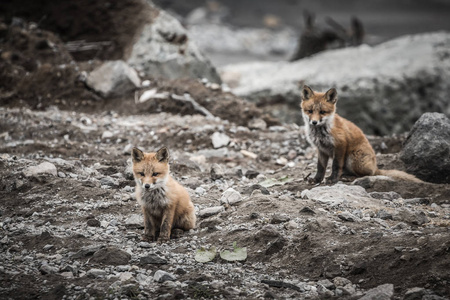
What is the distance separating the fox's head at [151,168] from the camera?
16.9 feet

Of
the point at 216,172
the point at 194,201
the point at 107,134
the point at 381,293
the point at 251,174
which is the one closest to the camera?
the point at 381,293

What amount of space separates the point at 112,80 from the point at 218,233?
6.73m

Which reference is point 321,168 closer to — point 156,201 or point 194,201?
point 194,201

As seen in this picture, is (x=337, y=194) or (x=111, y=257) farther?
(x=337, y=194)

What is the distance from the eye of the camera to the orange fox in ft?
22.6

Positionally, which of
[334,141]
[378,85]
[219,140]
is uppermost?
[378,85]

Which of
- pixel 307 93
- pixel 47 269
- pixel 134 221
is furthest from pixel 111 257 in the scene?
pixel 307 93

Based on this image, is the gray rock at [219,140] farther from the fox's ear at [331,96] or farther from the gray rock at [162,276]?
the gray rock at [162,276]

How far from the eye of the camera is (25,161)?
273 inches

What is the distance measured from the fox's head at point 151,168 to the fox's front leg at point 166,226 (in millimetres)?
325

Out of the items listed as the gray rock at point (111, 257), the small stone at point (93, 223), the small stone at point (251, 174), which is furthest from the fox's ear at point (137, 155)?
the small stone at point (251, 174)

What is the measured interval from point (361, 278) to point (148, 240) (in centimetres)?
225

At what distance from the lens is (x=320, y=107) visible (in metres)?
6.82

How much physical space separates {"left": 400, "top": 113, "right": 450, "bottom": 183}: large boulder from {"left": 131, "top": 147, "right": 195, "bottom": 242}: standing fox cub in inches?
155
